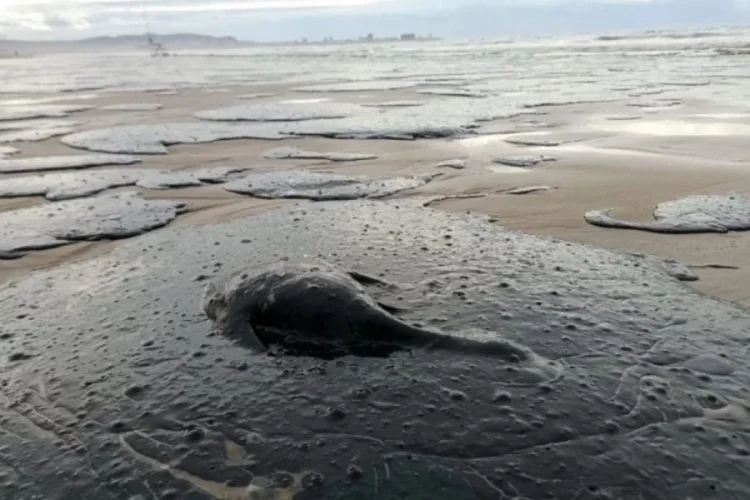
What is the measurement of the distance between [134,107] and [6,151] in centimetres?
631

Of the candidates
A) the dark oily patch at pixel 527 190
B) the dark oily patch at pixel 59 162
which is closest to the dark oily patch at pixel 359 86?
the dark oily patch at pixel 59 162

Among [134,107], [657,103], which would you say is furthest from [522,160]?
[134,107]

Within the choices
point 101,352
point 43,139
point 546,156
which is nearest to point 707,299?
point 101,352

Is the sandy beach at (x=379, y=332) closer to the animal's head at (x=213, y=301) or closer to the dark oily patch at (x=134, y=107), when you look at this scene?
the animal's head at (x=213, y=301)

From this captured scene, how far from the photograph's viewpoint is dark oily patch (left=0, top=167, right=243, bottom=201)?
19.1 ft

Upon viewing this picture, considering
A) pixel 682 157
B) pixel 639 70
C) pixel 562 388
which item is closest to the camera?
pixel 562 388

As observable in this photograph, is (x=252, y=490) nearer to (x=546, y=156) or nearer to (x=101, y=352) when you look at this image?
(x=101, y=352)

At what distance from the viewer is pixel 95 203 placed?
5.39m

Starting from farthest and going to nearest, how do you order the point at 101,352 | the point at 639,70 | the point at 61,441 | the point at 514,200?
1. the point at 639,70
2. the point at 514,200
3. the point at 101,352
4. the point at 61,441

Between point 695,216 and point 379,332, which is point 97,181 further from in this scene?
point 695,216

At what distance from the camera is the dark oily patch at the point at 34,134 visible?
929cm

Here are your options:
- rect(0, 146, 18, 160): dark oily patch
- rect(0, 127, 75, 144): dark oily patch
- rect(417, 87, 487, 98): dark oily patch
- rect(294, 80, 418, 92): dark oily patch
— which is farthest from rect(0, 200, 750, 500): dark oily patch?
rect(294, 80, 418, 92): dark oily patch

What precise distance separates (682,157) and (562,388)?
18.0ft

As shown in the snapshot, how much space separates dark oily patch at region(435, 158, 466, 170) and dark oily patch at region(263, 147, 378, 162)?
92cm
